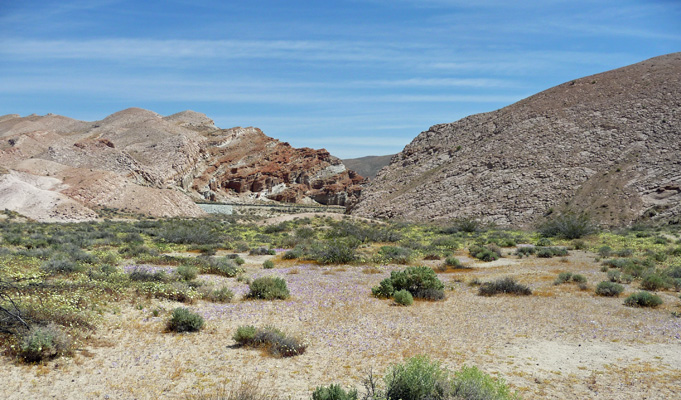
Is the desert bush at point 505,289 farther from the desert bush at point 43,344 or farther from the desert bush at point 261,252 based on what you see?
the desert bush at point 261,252

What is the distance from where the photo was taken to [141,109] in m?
129

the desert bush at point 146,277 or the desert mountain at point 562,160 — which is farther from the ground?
the desert mountain at point 562,160

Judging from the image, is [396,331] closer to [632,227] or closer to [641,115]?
[632,227]

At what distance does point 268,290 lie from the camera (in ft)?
36.9

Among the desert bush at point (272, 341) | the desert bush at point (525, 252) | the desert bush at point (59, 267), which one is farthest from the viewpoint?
the desert bush at point (525, 252)

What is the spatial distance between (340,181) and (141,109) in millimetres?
66136

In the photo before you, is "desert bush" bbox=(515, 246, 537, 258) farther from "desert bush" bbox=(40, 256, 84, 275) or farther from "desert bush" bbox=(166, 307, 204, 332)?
"desert bush" bbox=(40, 256, 84, 275)

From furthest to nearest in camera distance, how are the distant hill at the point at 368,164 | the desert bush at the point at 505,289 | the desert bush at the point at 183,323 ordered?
the distant hill at the point at 368,164
the desert bush at the point at 505,289
the desert bush at the point at 183,323

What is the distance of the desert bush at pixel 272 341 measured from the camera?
7098mm

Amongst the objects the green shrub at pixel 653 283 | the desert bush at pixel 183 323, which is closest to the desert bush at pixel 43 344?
the desert bush at pixel 183 323

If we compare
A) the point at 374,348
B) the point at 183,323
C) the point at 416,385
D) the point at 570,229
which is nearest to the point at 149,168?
the point at 570,229

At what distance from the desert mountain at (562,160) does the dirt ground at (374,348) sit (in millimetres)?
29963

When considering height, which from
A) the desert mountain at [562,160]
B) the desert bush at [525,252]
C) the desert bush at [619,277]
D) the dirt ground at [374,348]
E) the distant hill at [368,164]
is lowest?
the desert bush at [525,252]

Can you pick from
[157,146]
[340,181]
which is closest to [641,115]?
[340,181]
